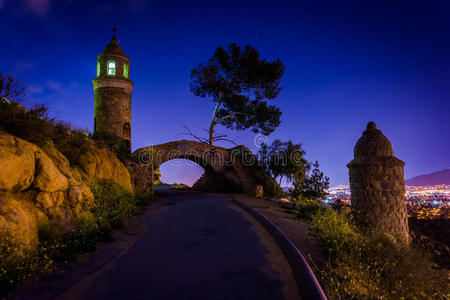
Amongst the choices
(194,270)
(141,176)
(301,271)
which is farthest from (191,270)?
(141,176)

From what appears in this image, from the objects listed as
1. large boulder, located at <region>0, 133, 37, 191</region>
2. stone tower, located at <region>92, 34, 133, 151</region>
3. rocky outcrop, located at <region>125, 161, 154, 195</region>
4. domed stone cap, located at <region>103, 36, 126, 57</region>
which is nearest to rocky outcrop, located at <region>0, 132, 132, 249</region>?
large boulder, located at <region>0, 133, 37, 191</region>

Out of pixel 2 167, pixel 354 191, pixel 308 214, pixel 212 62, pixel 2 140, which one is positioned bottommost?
pixel 308 214

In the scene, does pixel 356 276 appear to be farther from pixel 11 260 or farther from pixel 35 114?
pixel 35 114

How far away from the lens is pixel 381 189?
9008 mm

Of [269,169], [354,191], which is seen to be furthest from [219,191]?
[354,191]

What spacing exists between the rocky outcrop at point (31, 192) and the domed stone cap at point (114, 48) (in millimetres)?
17641

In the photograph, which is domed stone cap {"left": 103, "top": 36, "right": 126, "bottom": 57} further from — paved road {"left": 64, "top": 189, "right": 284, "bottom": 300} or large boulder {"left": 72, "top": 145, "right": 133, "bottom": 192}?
paved road {"left": 64, "top": 189, "right": 284, "bottom": 300}

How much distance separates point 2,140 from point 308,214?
34.9ft

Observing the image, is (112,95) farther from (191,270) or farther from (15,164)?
(191,270)

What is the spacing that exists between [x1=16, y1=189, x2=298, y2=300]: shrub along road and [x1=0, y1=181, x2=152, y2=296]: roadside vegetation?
0.79 metres

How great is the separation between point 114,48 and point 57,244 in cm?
2245

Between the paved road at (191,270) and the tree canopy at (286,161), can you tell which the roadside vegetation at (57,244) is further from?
the tree canopy at (286,161)

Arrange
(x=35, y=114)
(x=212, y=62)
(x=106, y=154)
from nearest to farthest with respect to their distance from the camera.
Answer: (x=35, y=114), (x=106, y=154), (x=212, y=62)

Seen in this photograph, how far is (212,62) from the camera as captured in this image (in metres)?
24.7
